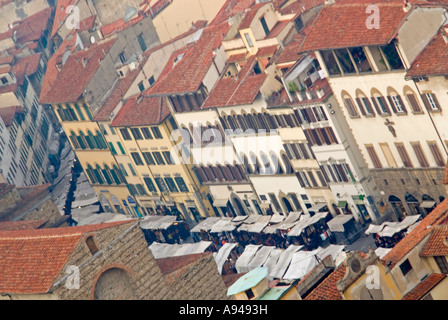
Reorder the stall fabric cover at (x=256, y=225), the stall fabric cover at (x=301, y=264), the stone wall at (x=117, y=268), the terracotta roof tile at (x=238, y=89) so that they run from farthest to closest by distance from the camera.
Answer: the stall fabric cover at (x=256, y=225)
the terracotta roof tile at (x=238, y=89)
the stall fabric cover at (x=301, y=264)
the stone wall at (x=117, y=268)

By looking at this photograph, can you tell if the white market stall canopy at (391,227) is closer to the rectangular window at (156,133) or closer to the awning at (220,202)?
the awning at (220,202)

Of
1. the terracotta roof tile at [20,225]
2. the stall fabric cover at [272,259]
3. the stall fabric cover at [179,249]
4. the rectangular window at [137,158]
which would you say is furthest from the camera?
the rectangular window at [137,158]

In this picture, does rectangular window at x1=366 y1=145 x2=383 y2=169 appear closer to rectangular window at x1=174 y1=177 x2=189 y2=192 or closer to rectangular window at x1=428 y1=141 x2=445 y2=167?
rectangular window at x1=428 y1=141 x2=445 y2=167

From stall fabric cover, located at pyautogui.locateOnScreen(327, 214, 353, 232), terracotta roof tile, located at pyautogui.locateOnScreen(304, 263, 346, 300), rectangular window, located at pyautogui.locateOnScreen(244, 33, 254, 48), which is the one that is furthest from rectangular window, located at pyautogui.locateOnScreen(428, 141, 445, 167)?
rectangular window, located at pyautogui.locateOnScreen(244, 33, 254, 48)

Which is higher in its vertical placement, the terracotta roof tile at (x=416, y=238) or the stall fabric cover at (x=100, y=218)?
the terracotta roof tile at (x=416, y=238)

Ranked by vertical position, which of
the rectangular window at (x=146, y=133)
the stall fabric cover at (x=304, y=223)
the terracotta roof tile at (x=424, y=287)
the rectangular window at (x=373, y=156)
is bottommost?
the stall fabric cover at (x=304, y=223)

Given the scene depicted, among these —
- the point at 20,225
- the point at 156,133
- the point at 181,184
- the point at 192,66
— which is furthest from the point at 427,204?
the point at 156,133

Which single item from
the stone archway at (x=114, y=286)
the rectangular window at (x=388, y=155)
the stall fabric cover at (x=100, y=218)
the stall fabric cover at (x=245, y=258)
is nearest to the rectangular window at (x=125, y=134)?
the stall fabric cover at (x=100, y=218)

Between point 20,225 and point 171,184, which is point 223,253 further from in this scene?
point 171,184
